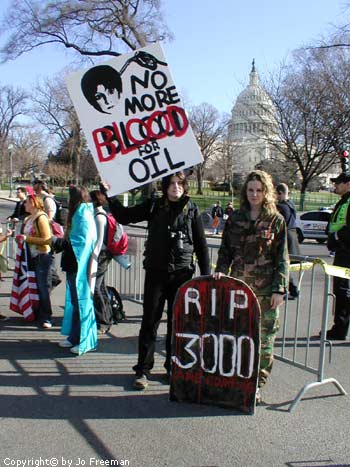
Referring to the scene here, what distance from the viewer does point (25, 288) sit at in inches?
258

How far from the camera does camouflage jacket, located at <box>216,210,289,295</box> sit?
13.8ft

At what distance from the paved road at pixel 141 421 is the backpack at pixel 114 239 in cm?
141

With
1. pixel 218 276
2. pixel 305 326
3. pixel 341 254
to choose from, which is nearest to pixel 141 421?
pixel 218 276

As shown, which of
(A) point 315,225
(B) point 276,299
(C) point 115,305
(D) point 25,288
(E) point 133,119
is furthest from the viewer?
(A) point 315,225

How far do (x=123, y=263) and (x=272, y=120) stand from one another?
31638mm

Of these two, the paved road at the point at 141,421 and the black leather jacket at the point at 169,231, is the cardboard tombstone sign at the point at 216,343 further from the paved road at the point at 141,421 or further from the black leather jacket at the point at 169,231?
the black leather jacket at the point at 169,231

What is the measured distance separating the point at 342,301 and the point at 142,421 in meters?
3.30

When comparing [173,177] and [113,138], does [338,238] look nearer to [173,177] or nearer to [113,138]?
[173,177]

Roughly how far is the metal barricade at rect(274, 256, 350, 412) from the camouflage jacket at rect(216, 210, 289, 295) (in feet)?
1.68

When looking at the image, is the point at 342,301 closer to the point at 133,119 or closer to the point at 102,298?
the point at 102,298

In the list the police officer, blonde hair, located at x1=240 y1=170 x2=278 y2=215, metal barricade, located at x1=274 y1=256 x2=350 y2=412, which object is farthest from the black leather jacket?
the police officer

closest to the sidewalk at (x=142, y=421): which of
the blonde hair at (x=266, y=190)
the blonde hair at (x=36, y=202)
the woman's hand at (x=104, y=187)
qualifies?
the blonde hair at (x=266, y=190)

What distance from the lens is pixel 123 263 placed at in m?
6.40

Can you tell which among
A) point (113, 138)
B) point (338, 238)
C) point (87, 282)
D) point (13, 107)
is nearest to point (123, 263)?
point (87, 282)
